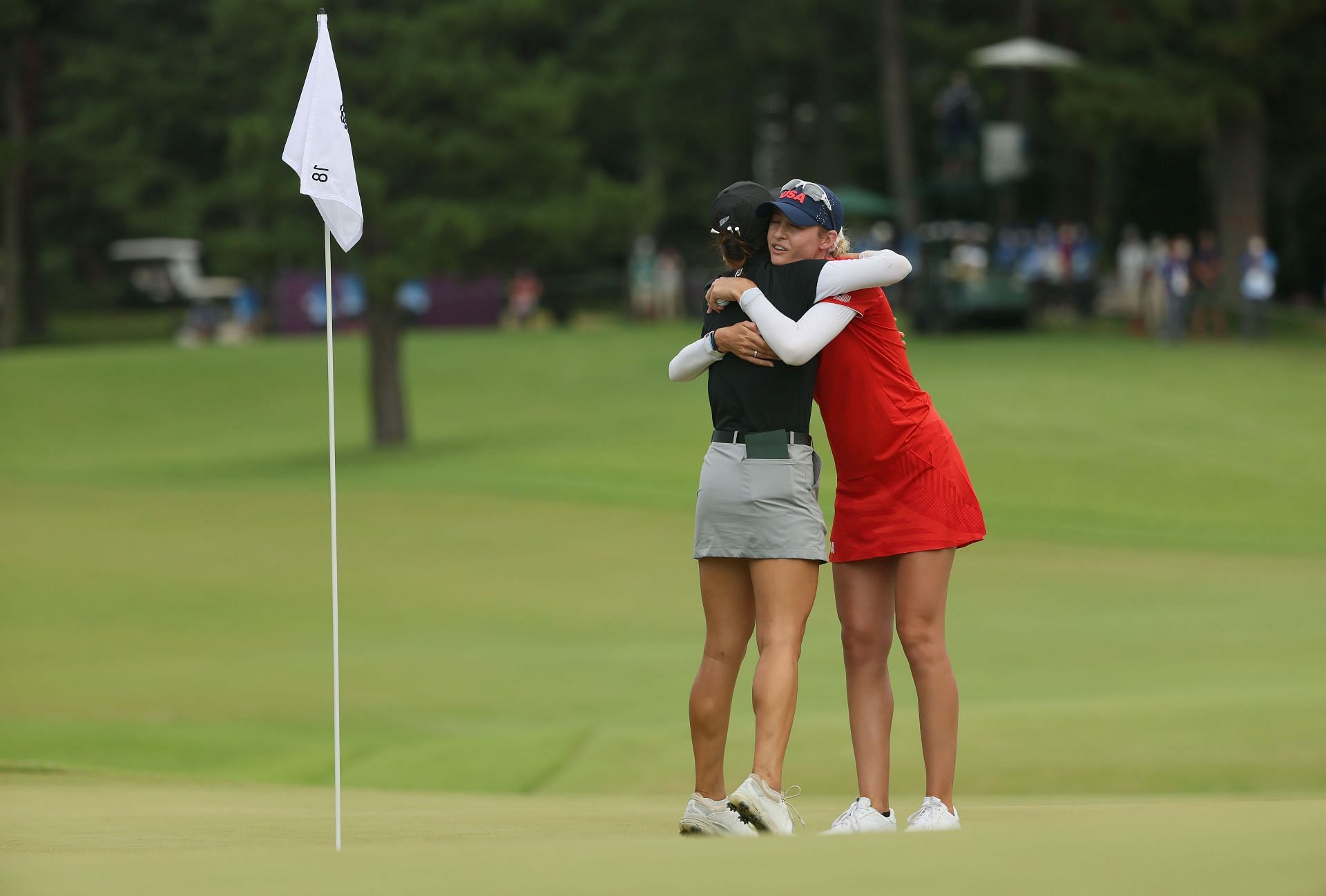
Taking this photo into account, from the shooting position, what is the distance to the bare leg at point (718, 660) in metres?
5.57

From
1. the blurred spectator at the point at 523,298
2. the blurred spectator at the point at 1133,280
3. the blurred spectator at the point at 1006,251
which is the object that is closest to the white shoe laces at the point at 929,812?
the blurred spectator at the point at 1006,251

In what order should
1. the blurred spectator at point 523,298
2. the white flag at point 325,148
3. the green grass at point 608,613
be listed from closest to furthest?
the white flag at point 325,148 → the green grass at point 608,613 → the blurred spectator at point 523,298

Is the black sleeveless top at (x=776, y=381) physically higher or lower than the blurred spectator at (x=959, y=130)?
lower

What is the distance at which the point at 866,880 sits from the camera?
3.87 m

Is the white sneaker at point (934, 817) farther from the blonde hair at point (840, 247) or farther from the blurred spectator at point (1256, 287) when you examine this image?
the blurred spectator at point (1256, 287)

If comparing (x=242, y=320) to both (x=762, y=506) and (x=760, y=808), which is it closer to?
(x=762, y=506)

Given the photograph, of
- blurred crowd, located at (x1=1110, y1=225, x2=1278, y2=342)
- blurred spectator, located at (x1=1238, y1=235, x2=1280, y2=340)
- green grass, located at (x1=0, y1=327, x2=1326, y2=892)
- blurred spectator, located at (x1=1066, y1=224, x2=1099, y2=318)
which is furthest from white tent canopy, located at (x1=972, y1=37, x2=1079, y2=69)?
green grass, located at (x1=0, y1=327, x2=1326, y2=892)

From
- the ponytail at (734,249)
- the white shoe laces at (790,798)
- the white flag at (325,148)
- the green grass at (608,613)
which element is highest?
the white flag at (325,148)

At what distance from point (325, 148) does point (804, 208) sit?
1.72 metres

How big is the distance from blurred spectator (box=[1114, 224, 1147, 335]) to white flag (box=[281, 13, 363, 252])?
32.2m

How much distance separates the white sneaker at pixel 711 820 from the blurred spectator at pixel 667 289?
137 feet

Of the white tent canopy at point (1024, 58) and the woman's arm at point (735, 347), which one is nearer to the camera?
the woman's arm at point (735, 347)

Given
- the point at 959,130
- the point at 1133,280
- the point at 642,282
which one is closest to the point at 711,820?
the point at 959,130

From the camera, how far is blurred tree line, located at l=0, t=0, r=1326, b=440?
25.2 metres
